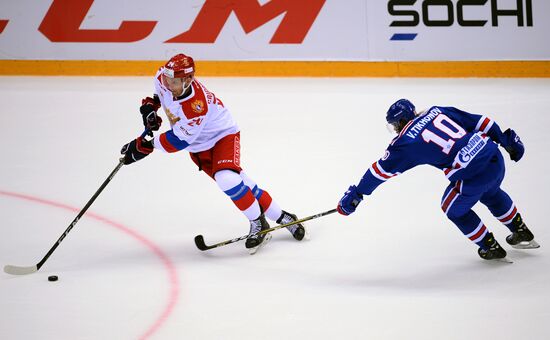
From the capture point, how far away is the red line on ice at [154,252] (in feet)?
15.0

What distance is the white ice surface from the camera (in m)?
4.59

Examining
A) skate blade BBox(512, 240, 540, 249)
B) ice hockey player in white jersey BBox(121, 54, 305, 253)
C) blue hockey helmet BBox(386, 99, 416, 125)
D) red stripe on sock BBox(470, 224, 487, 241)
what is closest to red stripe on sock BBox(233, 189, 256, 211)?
ice hockey player in white jersey BBox(121, 54, 305, 253)

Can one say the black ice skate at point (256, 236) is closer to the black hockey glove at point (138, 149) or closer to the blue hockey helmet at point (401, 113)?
the black hockey glove at point (138, 149)

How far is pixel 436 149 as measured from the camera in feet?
15.9

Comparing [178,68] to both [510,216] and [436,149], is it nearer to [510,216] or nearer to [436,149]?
[436,149]

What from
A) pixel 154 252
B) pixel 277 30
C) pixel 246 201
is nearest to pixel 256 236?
pixel 246 201

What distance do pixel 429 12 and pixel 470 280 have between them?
462 centimetres

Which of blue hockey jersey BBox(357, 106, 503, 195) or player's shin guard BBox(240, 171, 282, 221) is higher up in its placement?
blue hockey jersey BBox(357, 106, 503, 195)

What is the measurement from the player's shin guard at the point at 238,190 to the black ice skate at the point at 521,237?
4.97ft

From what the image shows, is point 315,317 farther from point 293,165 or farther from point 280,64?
point 280,64

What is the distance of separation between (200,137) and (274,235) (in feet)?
2.80

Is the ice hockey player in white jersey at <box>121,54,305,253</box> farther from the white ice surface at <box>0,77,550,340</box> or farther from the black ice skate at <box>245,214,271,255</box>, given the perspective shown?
the white ice surface at <box>0,77,550,340</box>

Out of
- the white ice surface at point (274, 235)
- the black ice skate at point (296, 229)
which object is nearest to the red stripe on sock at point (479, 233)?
the white ice surface at point (274, 235)

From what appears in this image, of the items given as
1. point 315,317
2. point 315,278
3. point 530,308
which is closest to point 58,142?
point 315,278
